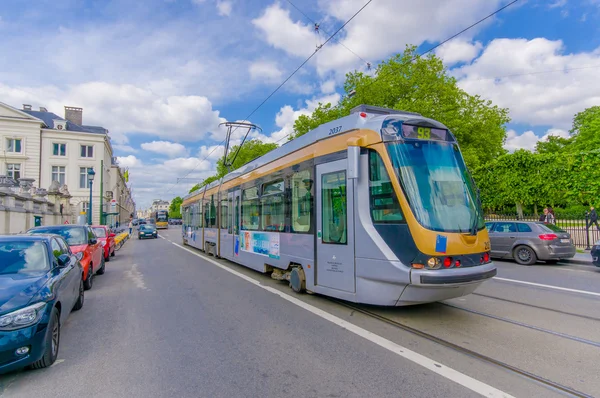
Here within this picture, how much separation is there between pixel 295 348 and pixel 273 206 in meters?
4.49

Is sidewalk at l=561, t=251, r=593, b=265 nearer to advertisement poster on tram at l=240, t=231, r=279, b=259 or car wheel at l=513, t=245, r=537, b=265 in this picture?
car wheel at l=513, t=245, r=537, b=265

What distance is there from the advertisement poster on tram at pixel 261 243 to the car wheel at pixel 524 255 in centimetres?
967

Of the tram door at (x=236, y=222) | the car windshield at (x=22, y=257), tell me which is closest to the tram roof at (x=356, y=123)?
the tram door at (x=236, y=222)

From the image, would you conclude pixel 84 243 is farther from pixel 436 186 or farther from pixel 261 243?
pixel 436 186

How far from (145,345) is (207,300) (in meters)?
2.54

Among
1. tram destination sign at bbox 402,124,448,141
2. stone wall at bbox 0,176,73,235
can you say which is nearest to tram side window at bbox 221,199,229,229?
tram destination sign at bbox 402,124,448,141

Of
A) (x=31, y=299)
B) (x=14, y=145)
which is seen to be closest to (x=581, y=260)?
(x=31, y=299)

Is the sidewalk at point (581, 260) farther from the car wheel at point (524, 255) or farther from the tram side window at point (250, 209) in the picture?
the tram side window at point (250, 209)

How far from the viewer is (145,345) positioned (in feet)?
15.9

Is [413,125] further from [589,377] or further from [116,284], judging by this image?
[116,284]

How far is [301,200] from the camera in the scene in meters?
7.37

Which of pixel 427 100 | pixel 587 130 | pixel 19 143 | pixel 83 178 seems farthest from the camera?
pixel 83 178

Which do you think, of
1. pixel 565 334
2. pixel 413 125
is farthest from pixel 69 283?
pixel 565 334

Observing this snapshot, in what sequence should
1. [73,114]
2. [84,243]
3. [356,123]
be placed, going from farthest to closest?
[73,114]
[84,243]
[356,123]
